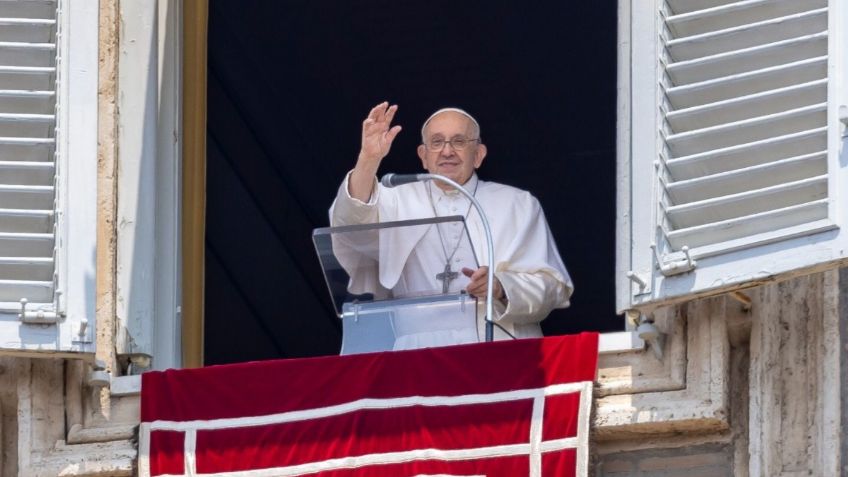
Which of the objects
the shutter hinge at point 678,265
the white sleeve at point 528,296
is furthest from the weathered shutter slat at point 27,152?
the shutter hinge at point 678,265

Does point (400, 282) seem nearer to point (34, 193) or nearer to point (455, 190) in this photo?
point (455, 190)

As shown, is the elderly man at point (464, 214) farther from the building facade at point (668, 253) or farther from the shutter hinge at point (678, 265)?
the shutter hinge at point (678, 265)

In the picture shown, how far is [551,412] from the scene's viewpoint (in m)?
8.34

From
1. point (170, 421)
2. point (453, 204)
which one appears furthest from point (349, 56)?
point (170, 421)

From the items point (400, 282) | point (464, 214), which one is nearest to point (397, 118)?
point (464, 214)

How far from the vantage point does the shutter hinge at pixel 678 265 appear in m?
8.19

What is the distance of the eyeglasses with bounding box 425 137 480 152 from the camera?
31.1 ft

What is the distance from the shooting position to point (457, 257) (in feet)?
29.3

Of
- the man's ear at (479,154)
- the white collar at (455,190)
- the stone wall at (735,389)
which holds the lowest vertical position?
the stone wall at (735,389)

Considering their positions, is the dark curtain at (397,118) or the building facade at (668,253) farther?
the dark curtain at (397,118)

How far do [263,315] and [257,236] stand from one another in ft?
0.79

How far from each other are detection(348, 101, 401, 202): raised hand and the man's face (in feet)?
1.60

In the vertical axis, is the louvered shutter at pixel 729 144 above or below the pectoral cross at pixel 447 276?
above

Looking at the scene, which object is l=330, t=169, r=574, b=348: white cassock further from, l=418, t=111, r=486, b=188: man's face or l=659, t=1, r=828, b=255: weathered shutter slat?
l=659, t=1, r=828, b=255: weathered shutter slat
